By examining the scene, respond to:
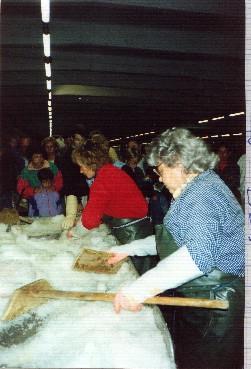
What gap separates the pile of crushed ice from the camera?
1072 millimetres

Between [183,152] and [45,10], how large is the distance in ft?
9.68

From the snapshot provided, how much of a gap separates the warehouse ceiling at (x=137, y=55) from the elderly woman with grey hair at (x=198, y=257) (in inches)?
97.6

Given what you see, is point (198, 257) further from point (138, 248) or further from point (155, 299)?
point (138, 248)

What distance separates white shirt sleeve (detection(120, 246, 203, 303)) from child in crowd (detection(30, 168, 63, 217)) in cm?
265

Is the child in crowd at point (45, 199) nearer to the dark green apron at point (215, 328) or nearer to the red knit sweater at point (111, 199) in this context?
the red knit sweater at point (111, 199)

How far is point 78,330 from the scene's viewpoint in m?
1.21

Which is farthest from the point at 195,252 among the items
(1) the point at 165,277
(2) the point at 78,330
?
(2) the point at 78,330

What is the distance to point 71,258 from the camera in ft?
6.15

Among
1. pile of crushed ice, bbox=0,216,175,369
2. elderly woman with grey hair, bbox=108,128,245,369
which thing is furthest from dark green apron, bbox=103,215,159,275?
elderly woman with grey hair, bbox=108,128,245,369

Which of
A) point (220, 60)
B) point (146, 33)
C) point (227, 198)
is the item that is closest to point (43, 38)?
point (146, 33)

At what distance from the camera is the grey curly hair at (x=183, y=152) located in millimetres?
1542

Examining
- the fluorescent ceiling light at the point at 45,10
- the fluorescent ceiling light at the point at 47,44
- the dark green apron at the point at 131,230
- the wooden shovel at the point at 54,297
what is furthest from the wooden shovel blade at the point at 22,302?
the fluorescent ceiling light at the point at 47,44

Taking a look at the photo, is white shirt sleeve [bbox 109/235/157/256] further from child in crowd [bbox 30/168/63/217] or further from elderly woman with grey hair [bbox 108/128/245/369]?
child in crowd [bbox 30/168/63/217]

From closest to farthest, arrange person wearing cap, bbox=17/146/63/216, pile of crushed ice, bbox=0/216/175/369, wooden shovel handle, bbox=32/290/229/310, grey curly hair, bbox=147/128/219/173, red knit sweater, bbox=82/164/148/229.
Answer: pile of crushed ice, bbox=0/216/175/369 < wooden shovel handle, bbox=32/290/229/310 < grey curly hair, bbox=147/128/219/173 < red knit sweater, bbox=82/164/148/229 < person wearing cap, bbox=17/146/63/216
